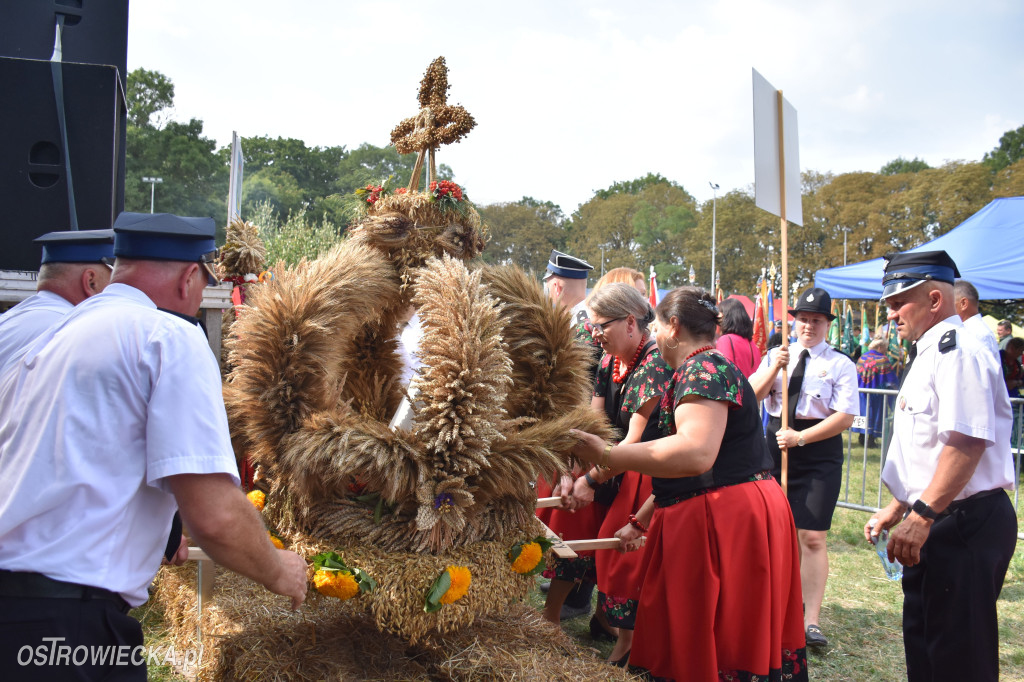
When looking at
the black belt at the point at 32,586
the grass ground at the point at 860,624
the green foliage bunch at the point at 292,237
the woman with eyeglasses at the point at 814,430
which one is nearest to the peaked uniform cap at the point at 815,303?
the woman with eyeglasses at the point at 814,430

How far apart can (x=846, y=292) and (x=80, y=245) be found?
12624 millimetres

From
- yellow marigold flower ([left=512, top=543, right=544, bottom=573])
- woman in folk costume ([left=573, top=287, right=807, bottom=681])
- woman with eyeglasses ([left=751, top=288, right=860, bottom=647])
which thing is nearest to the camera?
yellow marigold flower ([left=512, top=543, right=544, bottom=573])

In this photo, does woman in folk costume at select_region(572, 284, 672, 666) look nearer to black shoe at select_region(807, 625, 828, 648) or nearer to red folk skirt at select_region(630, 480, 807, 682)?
red folk skirt at select_region(630, 480, 807, 682)

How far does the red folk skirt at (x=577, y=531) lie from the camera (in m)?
3.98

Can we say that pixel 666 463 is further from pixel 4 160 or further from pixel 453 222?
pixel 4 160

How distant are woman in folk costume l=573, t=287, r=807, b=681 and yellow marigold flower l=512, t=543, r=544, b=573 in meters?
0.40

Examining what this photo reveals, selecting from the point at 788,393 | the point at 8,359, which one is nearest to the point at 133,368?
the point at 8,359

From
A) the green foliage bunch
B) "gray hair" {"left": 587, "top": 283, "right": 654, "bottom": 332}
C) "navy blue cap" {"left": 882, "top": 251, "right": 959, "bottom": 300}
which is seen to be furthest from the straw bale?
the green foliage bunch

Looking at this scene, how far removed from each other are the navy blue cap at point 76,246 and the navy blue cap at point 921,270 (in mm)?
3606

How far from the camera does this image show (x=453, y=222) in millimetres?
2602

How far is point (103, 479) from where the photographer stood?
1.66m

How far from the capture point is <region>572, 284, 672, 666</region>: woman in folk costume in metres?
3.36

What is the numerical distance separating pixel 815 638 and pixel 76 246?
4.76 metres

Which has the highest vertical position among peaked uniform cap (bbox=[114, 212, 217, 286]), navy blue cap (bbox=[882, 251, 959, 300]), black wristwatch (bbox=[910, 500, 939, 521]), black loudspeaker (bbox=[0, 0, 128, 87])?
black loudspeaker (bbox=[0, 0, 128, 87])
